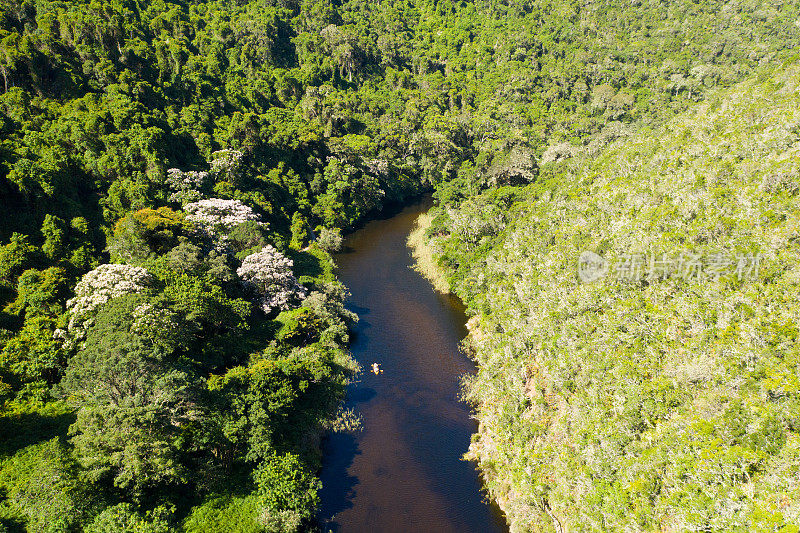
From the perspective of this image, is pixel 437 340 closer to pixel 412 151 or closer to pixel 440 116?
pixel 412 151

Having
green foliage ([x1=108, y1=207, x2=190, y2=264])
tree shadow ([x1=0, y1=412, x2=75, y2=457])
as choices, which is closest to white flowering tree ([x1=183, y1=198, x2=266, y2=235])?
green foliage ([x1=108, y1=207, x2=190, y2=264])

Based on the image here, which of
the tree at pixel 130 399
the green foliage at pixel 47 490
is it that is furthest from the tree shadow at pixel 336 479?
the green foliage at pixel 47 490

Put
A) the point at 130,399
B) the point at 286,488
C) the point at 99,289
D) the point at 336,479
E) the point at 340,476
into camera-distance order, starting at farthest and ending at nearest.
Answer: the point at 99,289, the point at 340,476, the point at 336,479, the point at 286,488, the point at 130,399

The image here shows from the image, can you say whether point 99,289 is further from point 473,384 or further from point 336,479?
point 473,384

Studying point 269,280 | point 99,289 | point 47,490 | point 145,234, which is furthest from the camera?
point 269,280

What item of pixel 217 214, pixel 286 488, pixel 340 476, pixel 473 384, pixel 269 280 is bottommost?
pixel 473 384

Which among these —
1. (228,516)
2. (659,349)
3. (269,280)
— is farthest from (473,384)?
(269,280)

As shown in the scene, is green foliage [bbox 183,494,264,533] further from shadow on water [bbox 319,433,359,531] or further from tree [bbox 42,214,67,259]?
tree [bbox 42,214,67,259]

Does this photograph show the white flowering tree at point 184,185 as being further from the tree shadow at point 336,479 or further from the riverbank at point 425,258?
the tree shadow at point 336,479
